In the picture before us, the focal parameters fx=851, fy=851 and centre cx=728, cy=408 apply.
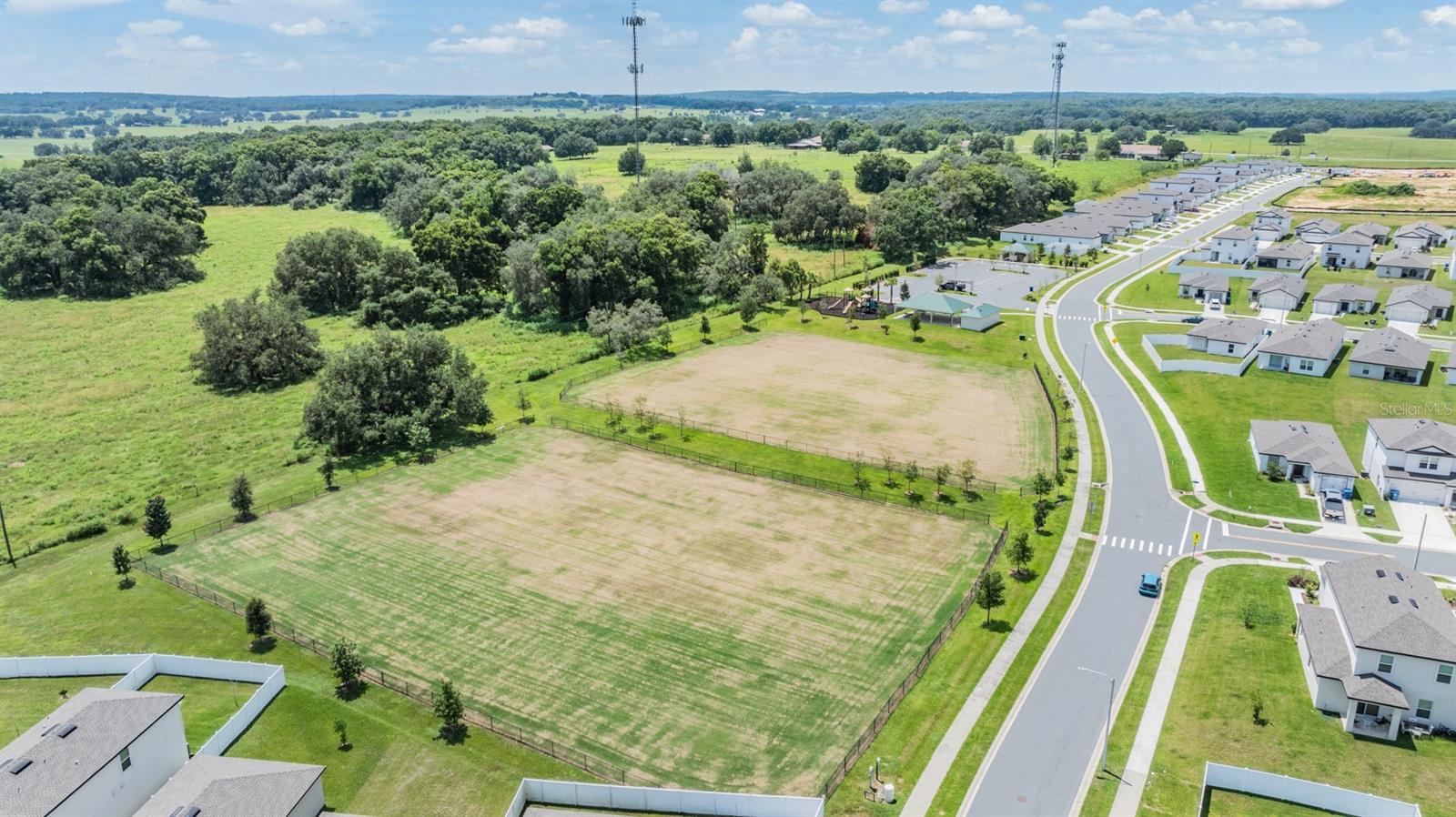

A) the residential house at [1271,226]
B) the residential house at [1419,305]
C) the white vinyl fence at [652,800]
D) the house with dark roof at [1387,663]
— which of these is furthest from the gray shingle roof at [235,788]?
the residential house at [1271,226]

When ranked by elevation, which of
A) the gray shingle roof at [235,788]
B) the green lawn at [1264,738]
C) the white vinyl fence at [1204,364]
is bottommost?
the green lawn at [1264,738]

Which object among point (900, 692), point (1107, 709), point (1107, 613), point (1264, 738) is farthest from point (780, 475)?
point (1264, 738)

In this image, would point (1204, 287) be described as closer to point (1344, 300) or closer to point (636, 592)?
point (1344, 300)

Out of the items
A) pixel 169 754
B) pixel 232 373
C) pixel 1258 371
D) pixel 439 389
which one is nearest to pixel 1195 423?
pixel 1258 371

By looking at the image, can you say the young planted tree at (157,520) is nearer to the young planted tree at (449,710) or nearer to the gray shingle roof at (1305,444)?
the young planted tree at (449,710)

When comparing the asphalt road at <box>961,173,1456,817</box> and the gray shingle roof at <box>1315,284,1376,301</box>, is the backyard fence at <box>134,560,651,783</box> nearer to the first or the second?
the asphalt road at <box>961,173,1456,817</box>

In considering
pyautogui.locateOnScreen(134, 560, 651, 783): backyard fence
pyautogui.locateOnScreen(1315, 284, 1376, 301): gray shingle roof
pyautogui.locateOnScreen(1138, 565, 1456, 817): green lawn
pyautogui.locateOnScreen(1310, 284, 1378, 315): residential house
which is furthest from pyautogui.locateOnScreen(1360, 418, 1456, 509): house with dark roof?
pyautogui.locateOnScreen(134, 560, 651, 783): backyard fence
